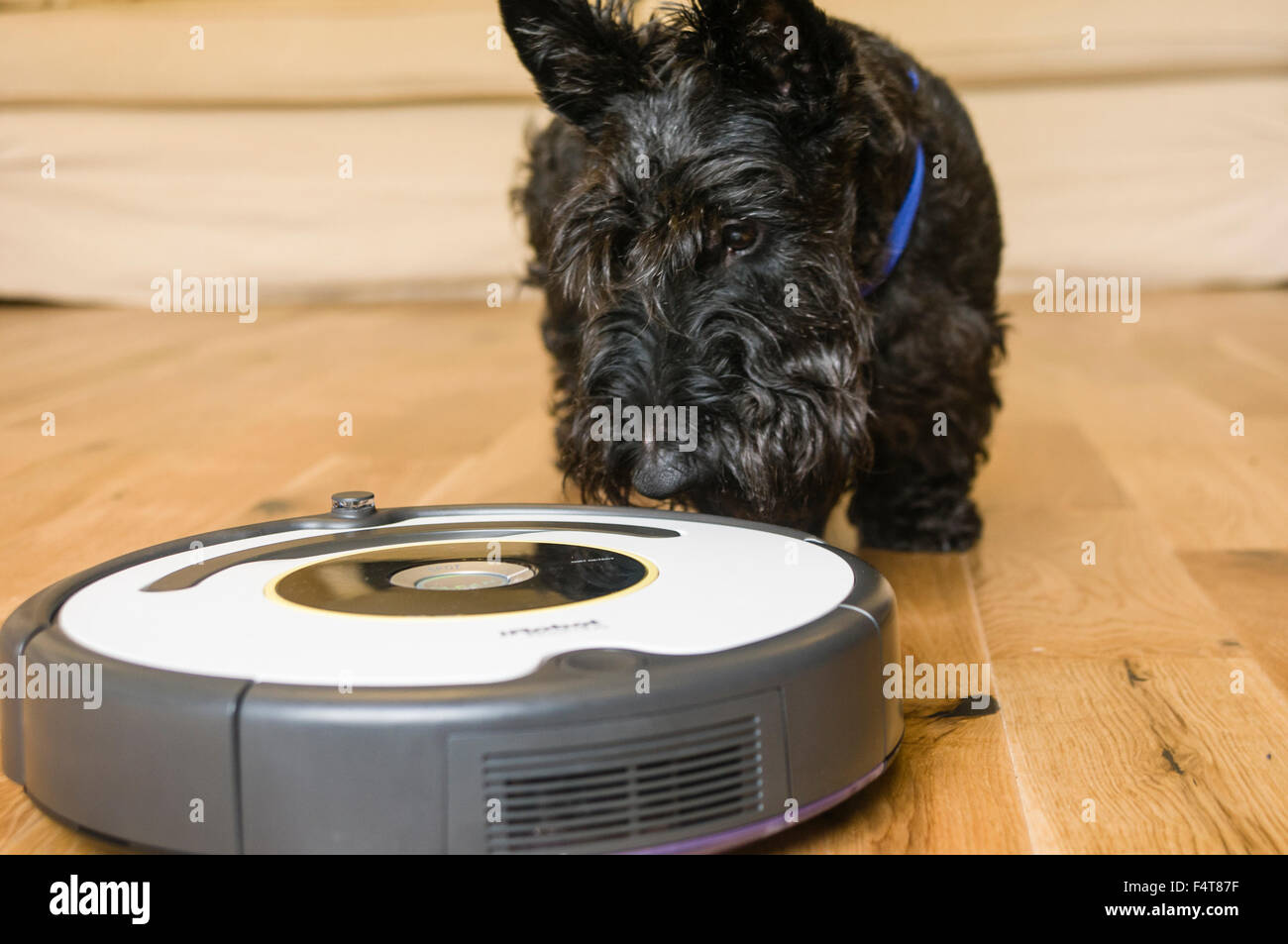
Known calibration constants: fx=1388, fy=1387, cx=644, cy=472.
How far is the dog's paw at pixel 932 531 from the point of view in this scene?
6.63 feet

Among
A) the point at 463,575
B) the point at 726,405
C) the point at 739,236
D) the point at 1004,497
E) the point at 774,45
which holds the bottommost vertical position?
the point at 1004,497

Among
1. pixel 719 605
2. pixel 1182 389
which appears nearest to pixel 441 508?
pixel 719 605

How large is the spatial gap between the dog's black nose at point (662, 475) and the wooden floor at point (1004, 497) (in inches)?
13.0

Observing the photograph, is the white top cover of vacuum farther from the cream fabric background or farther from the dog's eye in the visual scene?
the cream fabric background

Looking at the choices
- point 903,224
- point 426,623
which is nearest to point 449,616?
point 426,623

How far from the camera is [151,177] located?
4707 mm

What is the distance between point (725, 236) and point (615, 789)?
84cm

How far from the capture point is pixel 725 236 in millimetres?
1603

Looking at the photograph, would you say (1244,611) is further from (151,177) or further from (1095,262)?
(151,177)

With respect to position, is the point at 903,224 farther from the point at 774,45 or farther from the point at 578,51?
the point at 578,51

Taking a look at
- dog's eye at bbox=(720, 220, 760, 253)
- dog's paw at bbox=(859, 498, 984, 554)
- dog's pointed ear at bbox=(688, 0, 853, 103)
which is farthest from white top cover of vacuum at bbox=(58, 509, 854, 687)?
dog's paw at bbox=(859, 498, 984, 554)

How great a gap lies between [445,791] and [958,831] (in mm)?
427

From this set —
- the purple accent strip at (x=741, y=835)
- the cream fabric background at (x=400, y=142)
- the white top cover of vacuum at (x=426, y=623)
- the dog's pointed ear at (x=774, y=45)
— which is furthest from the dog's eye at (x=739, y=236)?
the cream fabric background at (x=400, y=142)

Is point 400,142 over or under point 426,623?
over
